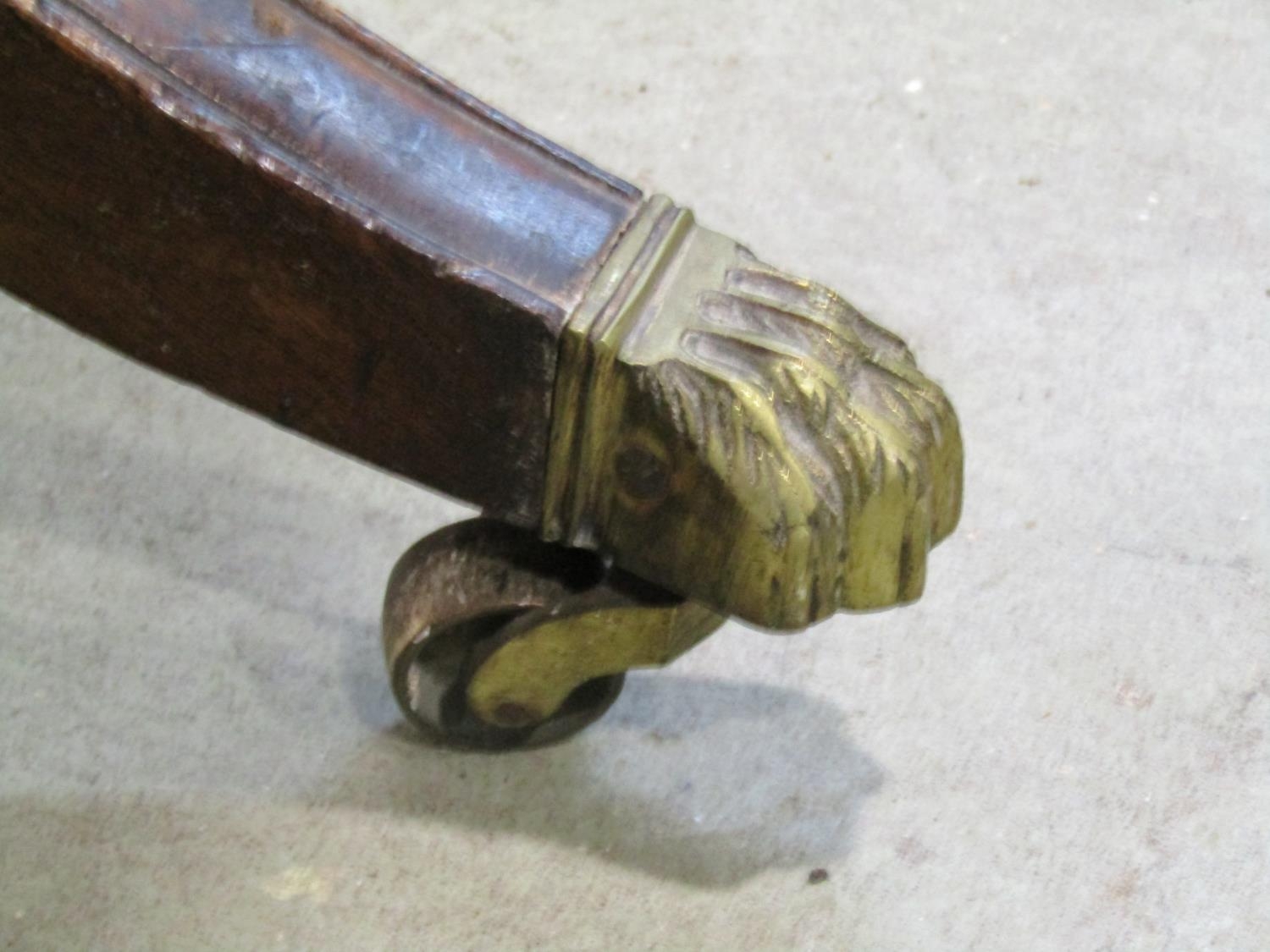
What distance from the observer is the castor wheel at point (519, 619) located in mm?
848

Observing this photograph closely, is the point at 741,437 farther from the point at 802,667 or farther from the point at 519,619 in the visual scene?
the point at 802,667

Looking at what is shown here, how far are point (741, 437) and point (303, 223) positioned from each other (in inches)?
9.1

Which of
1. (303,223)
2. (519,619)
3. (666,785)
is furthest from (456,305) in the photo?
(666,785)

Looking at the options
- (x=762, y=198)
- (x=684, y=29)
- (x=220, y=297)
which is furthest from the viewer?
(x=684, y=29)

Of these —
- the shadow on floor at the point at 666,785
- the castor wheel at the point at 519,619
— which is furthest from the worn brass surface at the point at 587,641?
the shadow on floor at the point at 666,785

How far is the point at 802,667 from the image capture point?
1.11 meters

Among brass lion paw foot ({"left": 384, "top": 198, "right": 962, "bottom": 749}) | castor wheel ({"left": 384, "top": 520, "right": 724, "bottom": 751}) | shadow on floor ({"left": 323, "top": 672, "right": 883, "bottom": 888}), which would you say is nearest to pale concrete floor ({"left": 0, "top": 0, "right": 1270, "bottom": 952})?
shadow on floor ({"left": 323, "top": 672, "right": 883, "bottom": 888})

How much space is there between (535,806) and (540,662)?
0.59 feet

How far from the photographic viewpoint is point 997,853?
1.00 meters

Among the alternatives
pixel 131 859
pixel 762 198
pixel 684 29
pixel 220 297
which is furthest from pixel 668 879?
pixel 684 29

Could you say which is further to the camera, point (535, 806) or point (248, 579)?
point (248, 579)

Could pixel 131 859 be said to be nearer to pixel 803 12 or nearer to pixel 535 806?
pixel 535 806

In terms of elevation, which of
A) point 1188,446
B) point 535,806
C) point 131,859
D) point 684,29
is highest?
point 1188,446

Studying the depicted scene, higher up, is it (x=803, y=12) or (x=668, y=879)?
(x=803, y=12)
